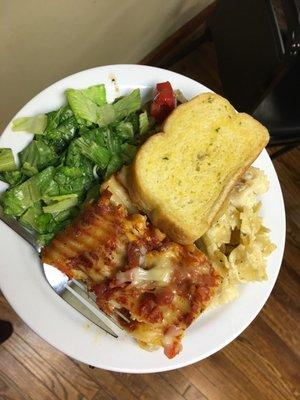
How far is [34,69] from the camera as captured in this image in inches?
62.8

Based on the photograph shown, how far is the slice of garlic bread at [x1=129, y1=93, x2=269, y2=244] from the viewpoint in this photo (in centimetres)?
132

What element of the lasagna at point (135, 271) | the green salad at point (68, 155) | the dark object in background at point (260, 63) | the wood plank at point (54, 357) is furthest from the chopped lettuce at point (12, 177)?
the dark object in background at point (260, 63)

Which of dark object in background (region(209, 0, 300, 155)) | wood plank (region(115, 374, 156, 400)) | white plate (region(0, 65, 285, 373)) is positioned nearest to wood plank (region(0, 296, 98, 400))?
wood plank (region(115, 374, 156, 400))

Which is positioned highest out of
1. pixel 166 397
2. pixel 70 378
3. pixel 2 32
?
pixel 2 32

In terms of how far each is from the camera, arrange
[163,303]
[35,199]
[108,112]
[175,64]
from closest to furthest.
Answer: [163,303], [35,199], [108,112], [175,64]

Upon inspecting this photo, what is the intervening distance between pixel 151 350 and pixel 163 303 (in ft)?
0.60

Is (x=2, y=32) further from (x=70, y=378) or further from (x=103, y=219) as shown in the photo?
(x=70, y=378)

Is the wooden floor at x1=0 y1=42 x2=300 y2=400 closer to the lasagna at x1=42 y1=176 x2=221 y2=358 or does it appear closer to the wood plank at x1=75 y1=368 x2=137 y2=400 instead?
the wood plank at x1=75 y1=368 x2=137 y2=400

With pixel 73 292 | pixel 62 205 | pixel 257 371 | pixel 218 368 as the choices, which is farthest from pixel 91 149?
pixel 257 371

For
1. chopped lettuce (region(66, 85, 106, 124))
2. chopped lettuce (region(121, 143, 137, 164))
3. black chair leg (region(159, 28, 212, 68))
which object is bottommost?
black chair leg (region(159, 28, 212, 68))

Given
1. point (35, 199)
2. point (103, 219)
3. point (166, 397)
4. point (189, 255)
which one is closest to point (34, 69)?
point (35, 199)

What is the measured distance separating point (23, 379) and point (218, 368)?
82 cm

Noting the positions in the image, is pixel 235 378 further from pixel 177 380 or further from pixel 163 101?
pixel 163 101

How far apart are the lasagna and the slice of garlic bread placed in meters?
0.09
